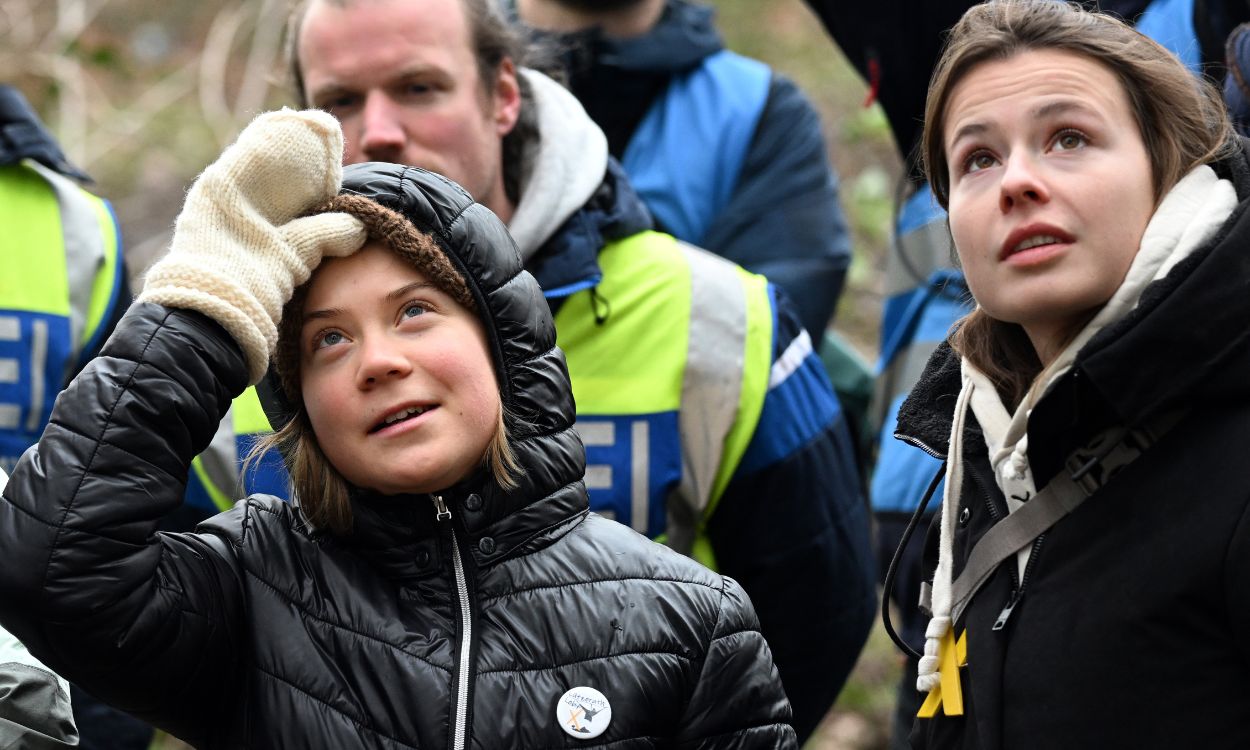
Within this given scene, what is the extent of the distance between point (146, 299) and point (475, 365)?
508 mm

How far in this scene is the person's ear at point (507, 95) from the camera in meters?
3.99

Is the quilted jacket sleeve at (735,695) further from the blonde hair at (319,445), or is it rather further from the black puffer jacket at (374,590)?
the blonde hair at (319,445)

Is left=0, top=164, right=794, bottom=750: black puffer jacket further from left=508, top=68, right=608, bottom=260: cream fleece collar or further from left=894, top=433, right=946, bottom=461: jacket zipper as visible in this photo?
left=508, top=68, right=608, bottom=260: cream fleece collar

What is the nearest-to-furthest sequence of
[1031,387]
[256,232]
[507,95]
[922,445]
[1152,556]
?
[1152,556]
[256,232]
[1031,387]
[922,445]
[507,95]

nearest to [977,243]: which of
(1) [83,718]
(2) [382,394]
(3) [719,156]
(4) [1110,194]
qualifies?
(4) [1110,194]

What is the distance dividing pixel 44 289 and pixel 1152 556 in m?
2.76

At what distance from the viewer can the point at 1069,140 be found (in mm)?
2520

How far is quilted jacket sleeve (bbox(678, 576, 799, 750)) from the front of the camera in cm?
252

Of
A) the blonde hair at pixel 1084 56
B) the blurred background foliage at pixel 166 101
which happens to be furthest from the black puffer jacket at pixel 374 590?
the blurred background foliage at pixel 166 101

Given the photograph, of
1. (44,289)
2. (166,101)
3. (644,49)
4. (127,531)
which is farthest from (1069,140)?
(166,101)

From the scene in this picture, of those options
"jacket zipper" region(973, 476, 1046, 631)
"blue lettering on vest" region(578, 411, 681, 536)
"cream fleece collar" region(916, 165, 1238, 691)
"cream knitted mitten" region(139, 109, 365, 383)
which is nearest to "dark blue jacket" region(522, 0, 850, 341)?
"blue lettering on vest" region(578, 411, 681, 536)

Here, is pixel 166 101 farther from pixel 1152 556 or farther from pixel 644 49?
pixel 1152 556

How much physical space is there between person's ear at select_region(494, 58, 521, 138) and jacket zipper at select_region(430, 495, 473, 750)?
64.1 inches

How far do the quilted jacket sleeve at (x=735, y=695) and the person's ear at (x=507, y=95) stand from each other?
171 centimetres
